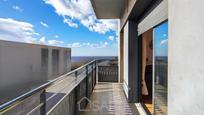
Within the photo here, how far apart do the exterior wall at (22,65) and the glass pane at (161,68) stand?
6697 mm

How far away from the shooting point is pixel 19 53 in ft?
30.5

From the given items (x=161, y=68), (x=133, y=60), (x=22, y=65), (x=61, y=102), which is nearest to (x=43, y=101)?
(x=61, y=102)

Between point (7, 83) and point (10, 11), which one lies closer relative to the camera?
point (7, 83)

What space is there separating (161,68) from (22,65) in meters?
8.43

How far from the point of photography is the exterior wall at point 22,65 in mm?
8219

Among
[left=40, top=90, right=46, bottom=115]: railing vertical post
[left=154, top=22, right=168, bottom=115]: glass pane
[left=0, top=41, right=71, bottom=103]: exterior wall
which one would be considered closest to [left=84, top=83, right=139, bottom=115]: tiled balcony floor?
[left=154, top=22, right=168, bottom=115]: glass pane

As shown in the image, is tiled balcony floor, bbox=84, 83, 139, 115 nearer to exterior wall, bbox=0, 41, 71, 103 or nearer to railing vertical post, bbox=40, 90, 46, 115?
railing vertical post, bbox=40, 90, 46, 115

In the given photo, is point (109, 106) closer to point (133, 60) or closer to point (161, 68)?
point (133, 60)
